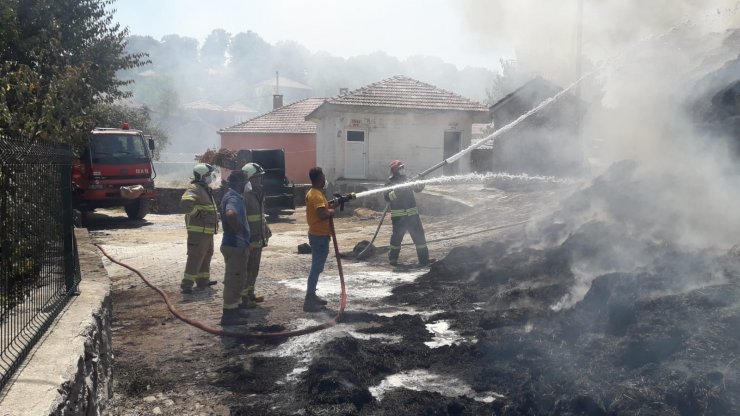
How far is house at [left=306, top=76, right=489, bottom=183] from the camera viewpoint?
80.8 feet

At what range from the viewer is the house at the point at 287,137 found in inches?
1330

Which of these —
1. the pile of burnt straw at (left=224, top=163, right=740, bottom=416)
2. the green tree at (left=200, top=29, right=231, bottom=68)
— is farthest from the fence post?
the green tree at (left=200, top=29, right=231, bottom=68)

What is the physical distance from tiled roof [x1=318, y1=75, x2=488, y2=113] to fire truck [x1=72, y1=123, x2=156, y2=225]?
8.45 m

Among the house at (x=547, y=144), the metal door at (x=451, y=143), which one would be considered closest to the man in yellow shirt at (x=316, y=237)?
the house at (x=547, y=144)

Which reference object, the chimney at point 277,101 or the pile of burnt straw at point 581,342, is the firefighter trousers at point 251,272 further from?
the chimney at point 277,101

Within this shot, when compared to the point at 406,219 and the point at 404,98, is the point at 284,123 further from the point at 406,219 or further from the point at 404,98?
the point at 406,219

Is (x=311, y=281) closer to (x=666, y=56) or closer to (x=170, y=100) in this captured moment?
(x=666, y=56)

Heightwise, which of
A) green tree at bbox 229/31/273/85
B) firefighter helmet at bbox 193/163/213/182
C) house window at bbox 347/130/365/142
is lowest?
firefighter helmet at bbox 193/163/213/182

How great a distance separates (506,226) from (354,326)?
7.07 m

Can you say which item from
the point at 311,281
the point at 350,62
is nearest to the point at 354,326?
the point at 311,281

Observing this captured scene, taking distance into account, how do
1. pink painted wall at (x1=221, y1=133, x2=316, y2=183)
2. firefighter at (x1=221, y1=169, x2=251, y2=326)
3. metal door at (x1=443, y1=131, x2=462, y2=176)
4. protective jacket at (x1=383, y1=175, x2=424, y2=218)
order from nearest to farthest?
1. firefighter at (x1=221, y1=169, x2=251, y2=326)
2. protective jacket at (x1=383, y1=175, x2=424, y2=218)
3. metal door at (x1=443, y1=131, x2=462, y2=176)
4. pink painted wall at (x1=221, y1=133, x2=316, y2=183)

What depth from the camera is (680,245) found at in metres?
7.38

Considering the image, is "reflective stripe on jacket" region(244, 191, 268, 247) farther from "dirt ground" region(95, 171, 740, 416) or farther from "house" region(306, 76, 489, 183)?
"house" region(306, 76, 489, 183)

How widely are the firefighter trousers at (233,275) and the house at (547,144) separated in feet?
46.6
